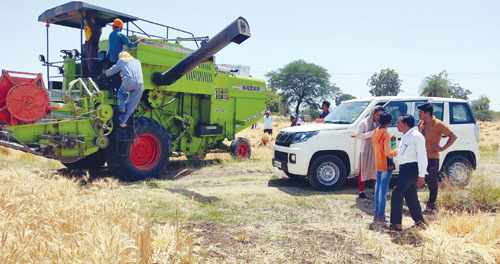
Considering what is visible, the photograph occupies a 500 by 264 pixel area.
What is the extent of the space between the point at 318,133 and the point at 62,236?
5.34 meters

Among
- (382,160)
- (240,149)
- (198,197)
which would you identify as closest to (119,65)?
(198,197)

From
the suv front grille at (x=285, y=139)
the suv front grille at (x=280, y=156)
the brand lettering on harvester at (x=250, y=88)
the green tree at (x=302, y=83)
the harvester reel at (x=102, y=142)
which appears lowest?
the suv front grille at (x=280, y=156)

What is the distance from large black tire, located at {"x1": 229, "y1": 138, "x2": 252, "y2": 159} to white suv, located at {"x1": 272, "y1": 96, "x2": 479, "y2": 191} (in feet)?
11.8

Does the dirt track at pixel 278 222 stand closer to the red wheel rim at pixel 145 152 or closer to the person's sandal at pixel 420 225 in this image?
the person's sandal at pixel 420 225

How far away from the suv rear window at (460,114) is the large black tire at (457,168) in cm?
77

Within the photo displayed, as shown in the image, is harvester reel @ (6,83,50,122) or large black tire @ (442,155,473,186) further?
large black tire @ (442,155,473,186)

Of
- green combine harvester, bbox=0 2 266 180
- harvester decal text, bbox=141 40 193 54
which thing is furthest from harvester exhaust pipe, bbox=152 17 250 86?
harvester decal text, bbox=141 40 193 54

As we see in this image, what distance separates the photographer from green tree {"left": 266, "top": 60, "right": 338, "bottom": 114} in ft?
184

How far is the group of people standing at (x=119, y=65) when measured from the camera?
7.73 meters

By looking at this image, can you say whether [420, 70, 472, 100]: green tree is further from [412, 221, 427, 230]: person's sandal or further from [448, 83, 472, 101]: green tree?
[412, 221, 427, 230]: person's sandal

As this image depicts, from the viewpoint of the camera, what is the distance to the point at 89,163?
389 inches

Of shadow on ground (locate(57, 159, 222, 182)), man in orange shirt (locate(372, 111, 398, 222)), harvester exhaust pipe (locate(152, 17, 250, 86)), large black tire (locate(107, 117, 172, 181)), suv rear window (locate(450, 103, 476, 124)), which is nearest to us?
man in orange shirt (locate(372, 111, 398, 222))

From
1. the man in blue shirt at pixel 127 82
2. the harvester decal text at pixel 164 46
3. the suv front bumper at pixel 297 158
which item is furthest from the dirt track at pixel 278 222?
the harvester decal text at pixel 164 46

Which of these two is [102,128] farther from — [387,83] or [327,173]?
[387,83]
